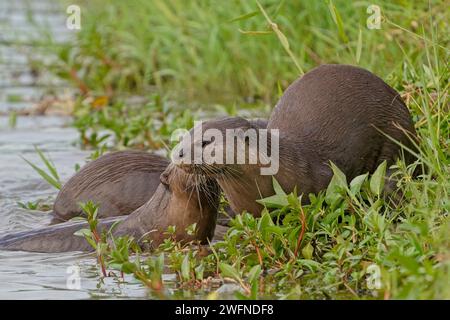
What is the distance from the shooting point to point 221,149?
4121 mm

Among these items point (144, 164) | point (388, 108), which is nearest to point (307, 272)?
point (388, 108)

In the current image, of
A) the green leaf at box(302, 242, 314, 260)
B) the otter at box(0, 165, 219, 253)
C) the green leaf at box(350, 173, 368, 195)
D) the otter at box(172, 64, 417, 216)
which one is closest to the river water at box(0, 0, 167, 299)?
the otter at box(0, 165, 219, 253)

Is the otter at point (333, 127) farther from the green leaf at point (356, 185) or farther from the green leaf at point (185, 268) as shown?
the green leaf at point (185, 268)

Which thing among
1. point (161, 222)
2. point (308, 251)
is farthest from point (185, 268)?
point (161, 222)

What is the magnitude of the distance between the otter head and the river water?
50 centimetres

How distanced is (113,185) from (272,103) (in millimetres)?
2478

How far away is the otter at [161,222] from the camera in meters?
4.56

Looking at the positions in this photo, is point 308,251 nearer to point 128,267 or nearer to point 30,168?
point 128,267

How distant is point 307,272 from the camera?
13.1ft

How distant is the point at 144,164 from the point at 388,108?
135 cm

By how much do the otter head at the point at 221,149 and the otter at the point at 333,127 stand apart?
149mm

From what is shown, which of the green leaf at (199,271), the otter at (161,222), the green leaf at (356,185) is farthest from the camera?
the otter at (161,222)

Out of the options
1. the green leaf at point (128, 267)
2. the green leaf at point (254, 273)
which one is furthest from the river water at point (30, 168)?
the green leaf at point (254, 273)
